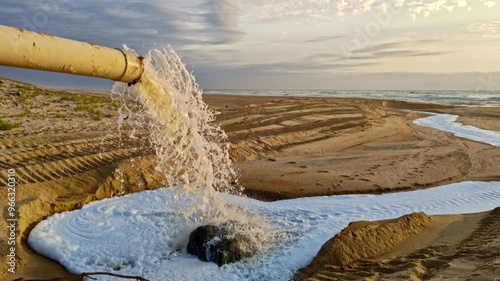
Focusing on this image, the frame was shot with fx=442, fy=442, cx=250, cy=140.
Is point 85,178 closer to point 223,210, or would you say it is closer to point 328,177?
point 223,210

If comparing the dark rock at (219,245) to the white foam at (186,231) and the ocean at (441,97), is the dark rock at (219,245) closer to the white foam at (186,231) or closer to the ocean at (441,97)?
the white foam at (186,231)

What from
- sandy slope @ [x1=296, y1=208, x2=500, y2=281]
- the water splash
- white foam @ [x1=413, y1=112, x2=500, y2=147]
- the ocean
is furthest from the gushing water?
the ocean

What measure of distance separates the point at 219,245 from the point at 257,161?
657 cm

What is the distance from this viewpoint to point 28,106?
19531 millimetres

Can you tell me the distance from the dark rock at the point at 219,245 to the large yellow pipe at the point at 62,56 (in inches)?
110

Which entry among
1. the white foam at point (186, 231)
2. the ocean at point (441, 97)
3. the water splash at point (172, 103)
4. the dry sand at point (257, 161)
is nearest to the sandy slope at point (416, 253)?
the dry sand at point (257, 161)

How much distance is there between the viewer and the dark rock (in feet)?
19.9

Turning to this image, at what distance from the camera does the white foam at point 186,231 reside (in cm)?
598

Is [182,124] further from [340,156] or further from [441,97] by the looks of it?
[441,97]

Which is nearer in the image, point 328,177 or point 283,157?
point 328,177

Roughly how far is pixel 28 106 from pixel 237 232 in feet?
54.0

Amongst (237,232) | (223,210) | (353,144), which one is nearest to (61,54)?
(237,232)

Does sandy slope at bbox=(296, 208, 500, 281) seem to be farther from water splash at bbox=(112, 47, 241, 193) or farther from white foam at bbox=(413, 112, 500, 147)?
white foam at bbox=(413, 112, 500, 147)

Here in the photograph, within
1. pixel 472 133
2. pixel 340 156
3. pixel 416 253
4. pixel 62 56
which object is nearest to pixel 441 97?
pixel 472 133
